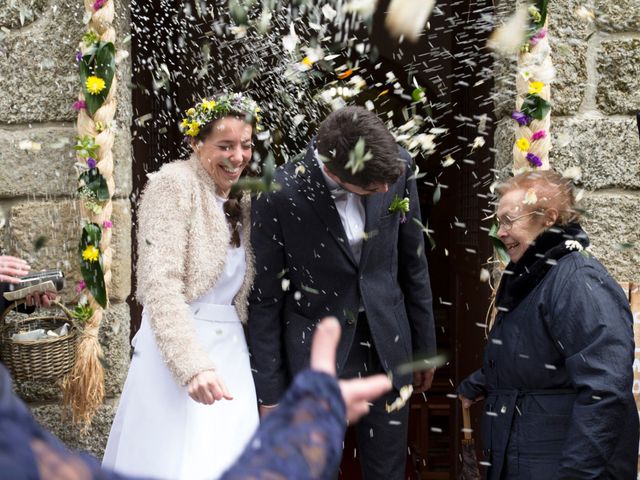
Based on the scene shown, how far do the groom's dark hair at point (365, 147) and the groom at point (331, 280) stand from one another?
0.03 meters

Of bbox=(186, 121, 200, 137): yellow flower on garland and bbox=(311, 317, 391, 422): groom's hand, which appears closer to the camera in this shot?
bbox=(311, 317, 391, 422): groom's hand

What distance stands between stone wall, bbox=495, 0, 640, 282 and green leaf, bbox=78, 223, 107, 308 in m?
2.08

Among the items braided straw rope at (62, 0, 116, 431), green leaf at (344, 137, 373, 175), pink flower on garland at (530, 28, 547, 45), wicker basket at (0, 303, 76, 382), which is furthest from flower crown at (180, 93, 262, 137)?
pink flower on garland at (530, 28, 547, 45)

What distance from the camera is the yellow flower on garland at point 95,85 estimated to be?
354 cm

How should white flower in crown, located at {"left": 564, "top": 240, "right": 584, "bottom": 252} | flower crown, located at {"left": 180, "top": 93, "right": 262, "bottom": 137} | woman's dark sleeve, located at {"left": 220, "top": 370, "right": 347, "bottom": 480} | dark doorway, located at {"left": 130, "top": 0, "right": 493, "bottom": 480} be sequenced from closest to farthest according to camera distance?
woman's dark sleeve, located at {"left": 220, "top": 370, "right": 347, "bottom": 480} → white flower in crown, located at {"left": 564, "top": 240, "right": 584, "bottom": 252} → flower crown, located at {"left": 180, "top": 93, "right": 262, "bottom": 137} → dark doorway, located at {"left": 130, "top": 0, "right": 493, "bottom": 480}

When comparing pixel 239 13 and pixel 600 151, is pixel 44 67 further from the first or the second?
pixel 600 151

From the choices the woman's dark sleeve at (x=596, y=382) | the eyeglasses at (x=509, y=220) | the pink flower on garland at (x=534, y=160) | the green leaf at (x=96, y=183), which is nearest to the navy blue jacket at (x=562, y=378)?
the woman's dark sleeve at (x=596, y=382)

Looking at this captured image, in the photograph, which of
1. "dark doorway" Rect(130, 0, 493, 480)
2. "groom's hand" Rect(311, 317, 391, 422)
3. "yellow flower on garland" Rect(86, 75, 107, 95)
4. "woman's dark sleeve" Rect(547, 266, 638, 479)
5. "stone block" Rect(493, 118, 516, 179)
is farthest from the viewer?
"dark doorway" Rect(130, 0, 493, 480)

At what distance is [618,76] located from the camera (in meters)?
3.60

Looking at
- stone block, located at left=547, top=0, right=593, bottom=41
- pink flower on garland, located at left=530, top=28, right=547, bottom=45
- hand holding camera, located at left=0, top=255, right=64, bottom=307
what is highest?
stone block, located at left=547, top=0, right=593, bottom=41

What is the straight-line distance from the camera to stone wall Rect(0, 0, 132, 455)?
3.71 meters

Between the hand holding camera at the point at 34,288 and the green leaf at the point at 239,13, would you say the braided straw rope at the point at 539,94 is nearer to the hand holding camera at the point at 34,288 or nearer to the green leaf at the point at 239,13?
the green leaf at the point at 239,13

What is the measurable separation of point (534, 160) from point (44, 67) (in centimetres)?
226

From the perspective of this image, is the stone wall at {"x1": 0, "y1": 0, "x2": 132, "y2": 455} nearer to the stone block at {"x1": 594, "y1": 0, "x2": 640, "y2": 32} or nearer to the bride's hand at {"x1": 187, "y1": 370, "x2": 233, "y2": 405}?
the bride's hand at {"x1": 187, "y1": 370, "x2": 233, "y2": 405}
